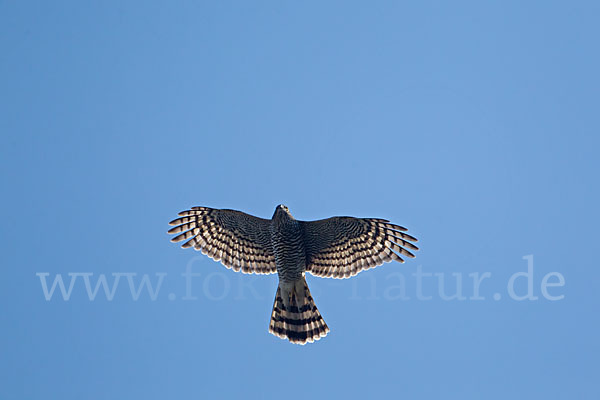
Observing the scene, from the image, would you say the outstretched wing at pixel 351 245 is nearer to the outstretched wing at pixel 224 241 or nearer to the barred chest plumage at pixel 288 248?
the barred chest plumage at pixel 288 248

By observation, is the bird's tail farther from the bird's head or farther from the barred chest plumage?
the bird's head

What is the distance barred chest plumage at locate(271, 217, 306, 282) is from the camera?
1304 cm

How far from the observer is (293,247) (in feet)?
43.1

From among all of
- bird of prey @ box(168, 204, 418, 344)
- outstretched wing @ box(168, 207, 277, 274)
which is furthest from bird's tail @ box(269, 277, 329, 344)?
outstretched wing @ box(168, 207, 277, 274)

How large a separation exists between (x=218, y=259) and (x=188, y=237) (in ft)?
2.15

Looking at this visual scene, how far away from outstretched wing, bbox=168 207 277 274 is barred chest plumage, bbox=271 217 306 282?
1.71 feet

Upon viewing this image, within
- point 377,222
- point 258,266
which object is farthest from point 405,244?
point 258,266

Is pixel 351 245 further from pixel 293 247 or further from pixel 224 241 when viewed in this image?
pixel 224 241

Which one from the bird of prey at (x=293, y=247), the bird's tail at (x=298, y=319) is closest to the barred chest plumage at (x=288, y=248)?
the bird of prey at (x=293, y=247)

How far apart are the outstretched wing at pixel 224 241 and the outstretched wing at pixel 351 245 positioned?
2.67ft

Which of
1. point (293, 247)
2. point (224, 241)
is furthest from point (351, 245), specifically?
point (224, 241)

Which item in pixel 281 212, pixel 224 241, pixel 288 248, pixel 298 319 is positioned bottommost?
pixel 298 319

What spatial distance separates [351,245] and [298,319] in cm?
158

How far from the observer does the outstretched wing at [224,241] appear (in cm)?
1371
